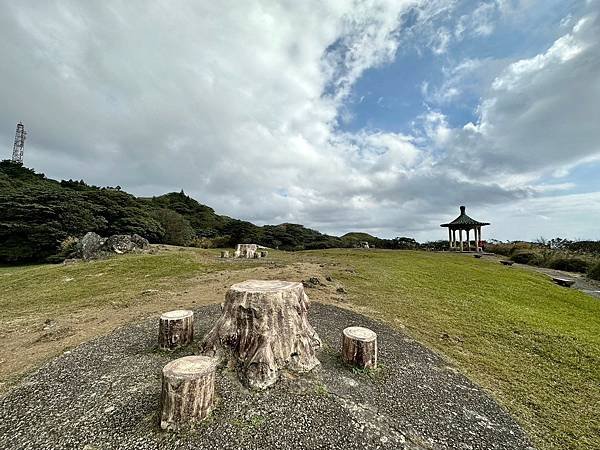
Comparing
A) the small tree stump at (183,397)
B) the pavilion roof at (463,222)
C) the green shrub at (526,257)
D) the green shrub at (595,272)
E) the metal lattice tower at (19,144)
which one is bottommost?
the small tree stump at (183,397)

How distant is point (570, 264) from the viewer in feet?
60.1

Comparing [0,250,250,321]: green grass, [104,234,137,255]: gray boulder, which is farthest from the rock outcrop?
[0,250,250,321]: green grass

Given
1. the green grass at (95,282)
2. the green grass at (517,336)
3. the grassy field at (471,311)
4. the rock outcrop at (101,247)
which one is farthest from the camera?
the rock outcrop at (101,247)

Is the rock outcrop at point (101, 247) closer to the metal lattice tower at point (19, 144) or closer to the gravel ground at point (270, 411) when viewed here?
the gravel ground at point (270, 411)

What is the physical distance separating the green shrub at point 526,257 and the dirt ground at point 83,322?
61.6 feet

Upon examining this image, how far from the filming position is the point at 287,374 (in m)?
3.96

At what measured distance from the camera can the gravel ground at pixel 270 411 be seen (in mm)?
2896

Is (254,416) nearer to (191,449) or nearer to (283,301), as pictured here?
(191,449)

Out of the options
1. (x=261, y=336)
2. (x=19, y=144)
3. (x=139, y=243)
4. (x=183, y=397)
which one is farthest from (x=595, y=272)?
(x=19, y=144)

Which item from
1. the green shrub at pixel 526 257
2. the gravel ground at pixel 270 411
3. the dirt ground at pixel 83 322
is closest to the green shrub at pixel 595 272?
the green shrub at pixel 526 257

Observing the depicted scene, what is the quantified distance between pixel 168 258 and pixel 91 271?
325cm

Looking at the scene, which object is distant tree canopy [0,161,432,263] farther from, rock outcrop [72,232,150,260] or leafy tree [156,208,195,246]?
rock outcrop [72,232,150,260]

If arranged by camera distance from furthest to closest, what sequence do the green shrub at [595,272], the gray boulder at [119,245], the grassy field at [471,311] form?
the green shrub at [595,272] < the gray boulder at [119,245] < the grassy field at [471,311]

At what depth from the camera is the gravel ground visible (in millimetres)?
2896
